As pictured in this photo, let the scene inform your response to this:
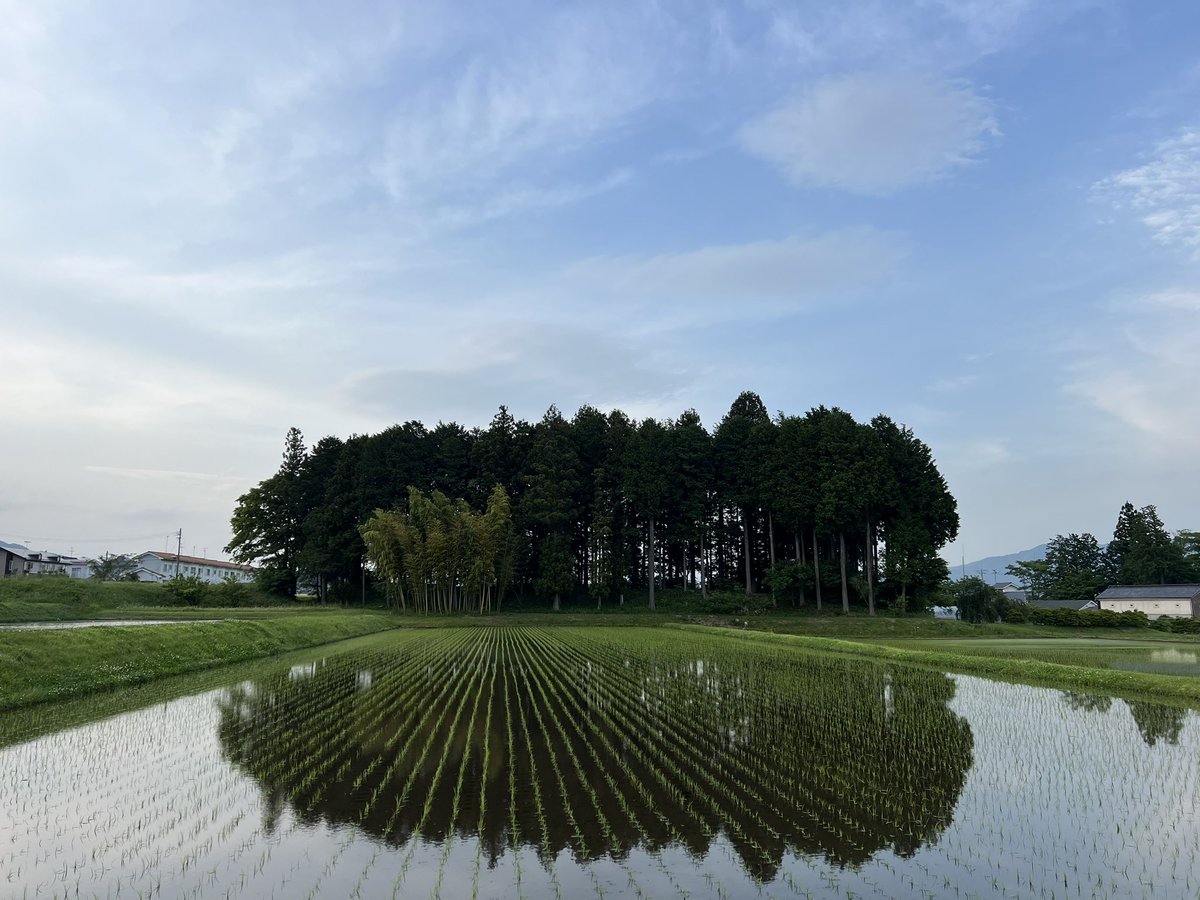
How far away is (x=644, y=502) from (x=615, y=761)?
4275cm

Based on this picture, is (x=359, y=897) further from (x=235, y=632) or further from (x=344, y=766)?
(x=235, y=632)

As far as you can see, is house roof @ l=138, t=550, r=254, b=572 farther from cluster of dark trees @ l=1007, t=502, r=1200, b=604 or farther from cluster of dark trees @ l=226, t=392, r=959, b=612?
cluster of dark trees @ l=1007, t=502, r=1200, b=604

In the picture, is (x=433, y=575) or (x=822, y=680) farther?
(x=433, y=575)

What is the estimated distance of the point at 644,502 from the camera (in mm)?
51812

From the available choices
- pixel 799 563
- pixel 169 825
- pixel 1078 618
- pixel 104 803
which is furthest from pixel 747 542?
pixel 169 825

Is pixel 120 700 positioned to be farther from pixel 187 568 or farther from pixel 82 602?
pixel 187 568

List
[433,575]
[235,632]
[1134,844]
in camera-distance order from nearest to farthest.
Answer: [1134,844]
[235,632]
[433,575]

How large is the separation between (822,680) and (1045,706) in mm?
5059

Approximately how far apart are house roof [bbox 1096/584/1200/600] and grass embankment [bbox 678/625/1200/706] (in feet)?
143

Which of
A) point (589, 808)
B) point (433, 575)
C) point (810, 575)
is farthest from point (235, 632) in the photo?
point (810, 575)

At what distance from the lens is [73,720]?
37.5ft

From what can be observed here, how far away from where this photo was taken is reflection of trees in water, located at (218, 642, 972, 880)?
6.66 m

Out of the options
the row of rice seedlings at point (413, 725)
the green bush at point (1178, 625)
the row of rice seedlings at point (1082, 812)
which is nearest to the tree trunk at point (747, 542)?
the green bush at point (1178, 625)

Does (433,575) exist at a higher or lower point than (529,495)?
lower
